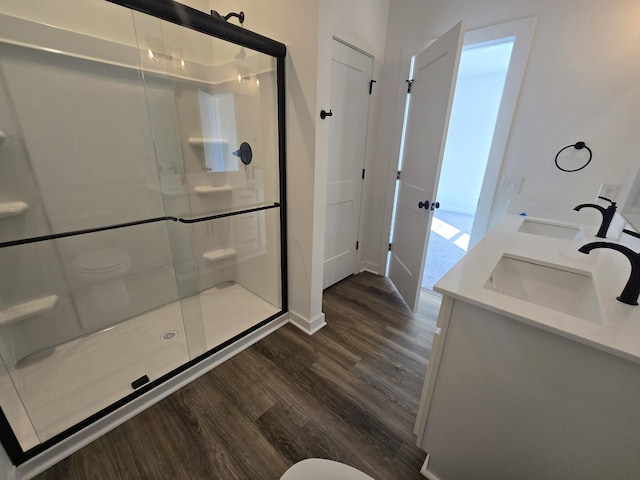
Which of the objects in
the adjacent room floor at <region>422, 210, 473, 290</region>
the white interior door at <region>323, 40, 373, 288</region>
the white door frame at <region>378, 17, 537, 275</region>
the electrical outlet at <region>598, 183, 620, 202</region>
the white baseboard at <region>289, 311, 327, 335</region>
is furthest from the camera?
the adjacent room floor at <region>422, 210, 473, 290</region>

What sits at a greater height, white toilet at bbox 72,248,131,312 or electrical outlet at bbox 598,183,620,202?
electrical outlet at bbox 598,183,620,202

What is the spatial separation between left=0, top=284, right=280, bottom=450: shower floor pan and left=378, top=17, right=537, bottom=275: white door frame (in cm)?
198

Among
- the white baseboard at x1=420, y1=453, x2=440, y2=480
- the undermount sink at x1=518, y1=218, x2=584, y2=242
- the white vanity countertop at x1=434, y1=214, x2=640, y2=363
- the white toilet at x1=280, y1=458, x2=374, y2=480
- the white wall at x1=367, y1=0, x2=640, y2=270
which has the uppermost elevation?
the white wall at x1=367, y1=0, x2=640, y2=270

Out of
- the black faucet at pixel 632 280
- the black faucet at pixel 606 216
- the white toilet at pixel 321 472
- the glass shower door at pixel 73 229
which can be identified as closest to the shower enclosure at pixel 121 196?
the glass shower door at pixel 73 229

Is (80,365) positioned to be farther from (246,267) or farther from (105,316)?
(246,267)

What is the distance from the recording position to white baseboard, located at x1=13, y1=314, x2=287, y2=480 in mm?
1155

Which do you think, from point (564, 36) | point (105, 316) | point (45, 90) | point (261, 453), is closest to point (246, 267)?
point (105, 316)

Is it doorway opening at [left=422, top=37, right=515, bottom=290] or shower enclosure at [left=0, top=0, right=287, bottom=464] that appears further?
doorway opening at [left=422, top=37, right=515, bottom=290]

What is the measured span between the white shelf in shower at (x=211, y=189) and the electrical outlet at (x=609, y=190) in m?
2.69

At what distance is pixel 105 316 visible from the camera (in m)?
1.96

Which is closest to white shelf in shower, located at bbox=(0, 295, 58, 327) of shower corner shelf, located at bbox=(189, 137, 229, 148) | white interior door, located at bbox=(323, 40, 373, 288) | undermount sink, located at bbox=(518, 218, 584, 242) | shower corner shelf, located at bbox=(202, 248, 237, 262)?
shower corner shelf, located at bbox=(202, 248, 237, 262)

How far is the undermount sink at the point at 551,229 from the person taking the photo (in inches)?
72.5

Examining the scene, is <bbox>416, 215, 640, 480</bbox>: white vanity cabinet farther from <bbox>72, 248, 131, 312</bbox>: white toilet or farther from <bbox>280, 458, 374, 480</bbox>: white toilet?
<bbox>72, 248, 131, 312</bbox>: white toilet

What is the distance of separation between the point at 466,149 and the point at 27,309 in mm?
6501
